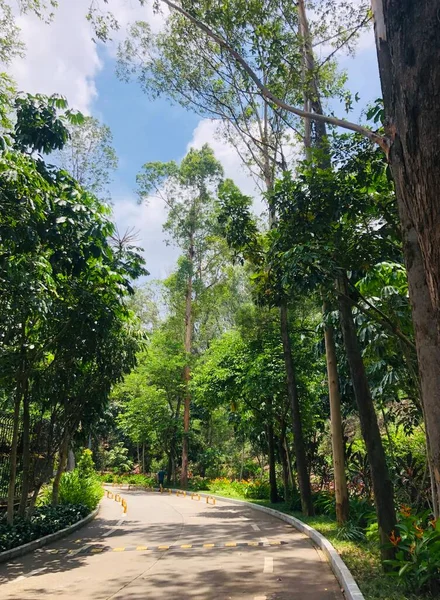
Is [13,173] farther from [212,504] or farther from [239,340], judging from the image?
[212,504]

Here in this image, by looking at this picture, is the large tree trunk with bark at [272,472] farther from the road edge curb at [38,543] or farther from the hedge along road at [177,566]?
the road edge curb at [38,543]

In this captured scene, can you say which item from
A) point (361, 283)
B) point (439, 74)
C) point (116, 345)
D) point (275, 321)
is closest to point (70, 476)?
point (116, 345)

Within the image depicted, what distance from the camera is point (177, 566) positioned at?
7.92 meters

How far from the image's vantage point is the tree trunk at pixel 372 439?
6.87m

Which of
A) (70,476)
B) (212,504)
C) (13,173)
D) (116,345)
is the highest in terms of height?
(13,173)

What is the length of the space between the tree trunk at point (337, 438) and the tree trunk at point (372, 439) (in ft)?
9.53

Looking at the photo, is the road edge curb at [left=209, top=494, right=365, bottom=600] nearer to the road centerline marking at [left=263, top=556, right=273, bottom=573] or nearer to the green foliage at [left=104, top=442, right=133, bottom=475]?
the road centerline marking at [left=263, top=556, right=273, bottom=573]

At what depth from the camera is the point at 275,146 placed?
1529cm

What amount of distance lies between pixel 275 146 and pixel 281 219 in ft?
25.5

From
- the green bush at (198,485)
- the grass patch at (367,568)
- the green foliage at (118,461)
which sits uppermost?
the green foliage at (118,461)

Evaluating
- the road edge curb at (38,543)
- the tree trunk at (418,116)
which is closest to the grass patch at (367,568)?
the tree trunk at (418,116)

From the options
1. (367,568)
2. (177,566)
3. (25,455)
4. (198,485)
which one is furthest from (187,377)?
(367,568)

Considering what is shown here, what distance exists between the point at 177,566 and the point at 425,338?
6.29 meters

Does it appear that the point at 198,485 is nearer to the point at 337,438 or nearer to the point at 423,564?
the point at 337,438
